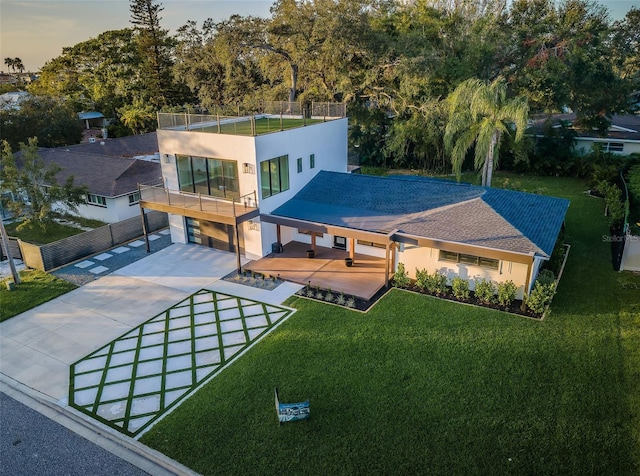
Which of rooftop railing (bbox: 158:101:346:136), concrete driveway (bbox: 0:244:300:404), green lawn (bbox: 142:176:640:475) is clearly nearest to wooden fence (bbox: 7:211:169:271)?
concrete driveway (bbox: 0:244:300:404)

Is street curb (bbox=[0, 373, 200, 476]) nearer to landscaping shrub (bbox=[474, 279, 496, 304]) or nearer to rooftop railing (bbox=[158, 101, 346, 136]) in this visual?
landscaping shrub (bbox=[474, 279, 496, 304])

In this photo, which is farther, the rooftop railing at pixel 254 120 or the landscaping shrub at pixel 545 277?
the rooftop railing at pixel 254 120

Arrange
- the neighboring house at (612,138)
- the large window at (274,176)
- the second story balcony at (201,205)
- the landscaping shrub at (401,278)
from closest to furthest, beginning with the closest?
1. the landscaping shrub at (401,278)
2. the second story balcony at (201,205)
3. the large window at (274,176)
4. the neighboring house at (612,138)

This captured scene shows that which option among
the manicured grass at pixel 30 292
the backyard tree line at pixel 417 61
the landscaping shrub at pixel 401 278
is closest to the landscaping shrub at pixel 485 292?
the landscaping shrub at pixel 401 278

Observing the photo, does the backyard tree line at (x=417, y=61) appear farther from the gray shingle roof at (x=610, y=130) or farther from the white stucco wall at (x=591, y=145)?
the gray shingle roof at (x=610, y=130)

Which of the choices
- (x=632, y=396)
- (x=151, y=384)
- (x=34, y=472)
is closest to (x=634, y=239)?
(x=632, y=396)

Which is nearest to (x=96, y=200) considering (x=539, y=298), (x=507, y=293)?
(x=507, y=293)
